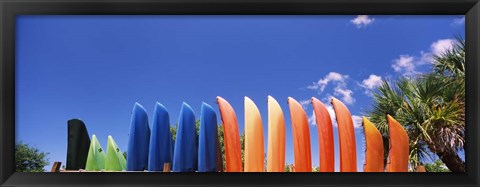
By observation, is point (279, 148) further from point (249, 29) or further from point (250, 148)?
point (249, 29)

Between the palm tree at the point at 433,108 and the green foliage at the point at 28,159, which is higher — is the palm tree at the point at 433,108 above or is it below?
above

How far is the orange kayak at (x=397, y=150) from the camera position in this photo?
7.32ft

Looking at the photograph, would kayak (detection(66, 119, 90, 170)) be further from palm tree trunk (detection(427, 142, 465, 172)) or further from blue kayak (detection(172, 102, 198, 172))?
palm tree trunk (detection(427, 142, 465, 172))

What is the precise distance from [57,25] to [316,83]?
1.32 m

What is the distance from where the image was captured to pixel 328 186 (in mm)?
2006

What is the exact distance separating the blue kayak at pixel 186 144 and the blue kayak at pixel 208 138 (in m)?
0.04

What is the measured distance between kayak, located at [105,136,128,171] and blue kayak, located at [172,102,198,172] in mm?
348

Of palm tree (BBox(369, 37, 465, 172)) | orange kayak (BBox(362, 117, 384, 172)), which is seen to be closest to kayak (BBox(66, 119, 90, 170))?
orange kayak (BBox(362, 117, 384, 172))

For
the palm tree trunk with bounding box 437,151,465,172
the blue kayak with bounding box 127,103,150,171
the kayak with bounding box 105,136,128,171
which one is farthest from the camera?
the kayak with bounding box 105,136,128,171

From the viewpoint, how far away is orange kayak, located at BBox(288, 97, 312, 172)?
2.25m

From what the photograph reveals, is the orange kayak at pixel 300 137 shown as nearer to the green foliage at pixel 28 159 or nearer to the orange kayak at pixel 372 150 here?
the orange kayak at pixel 372 150

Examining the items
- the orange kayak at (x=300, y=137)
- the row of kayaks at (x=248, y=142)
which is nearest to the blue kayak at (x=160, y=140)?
the row of kayaks at (x=248, y=142)

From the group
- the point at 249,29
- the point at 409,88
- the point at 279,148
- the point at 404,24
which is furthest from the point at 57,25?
the point at 409,88

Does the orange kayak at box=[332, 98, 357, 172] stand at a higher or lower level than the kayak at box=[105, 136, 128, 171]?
higher
